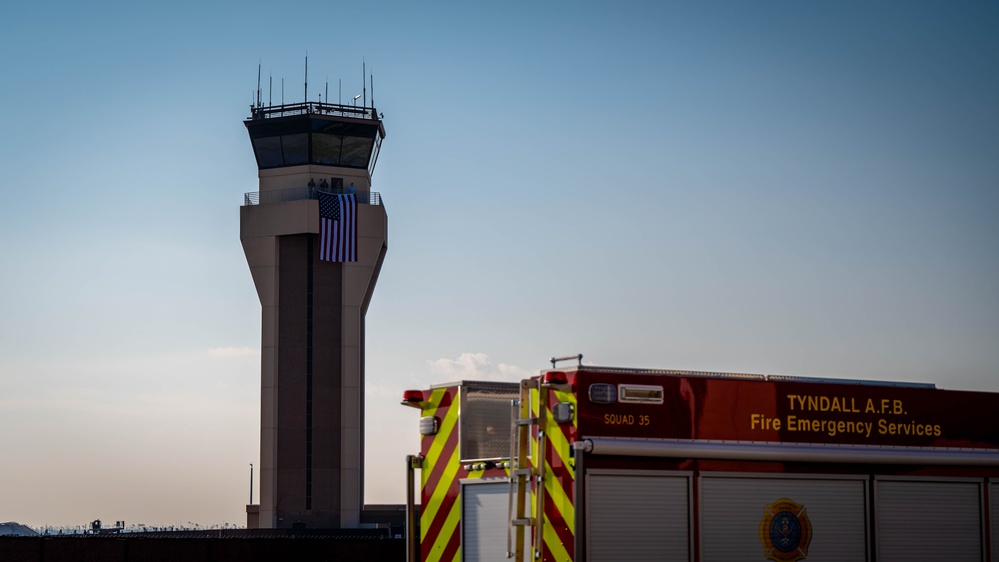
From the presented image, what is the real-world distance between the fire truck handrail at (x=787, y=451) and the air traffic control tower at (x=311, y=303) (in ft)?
197

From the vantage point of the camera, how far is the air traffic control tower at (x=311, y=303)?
72.4 meters

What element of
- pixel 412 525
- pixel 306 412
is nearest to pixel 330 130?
pixel 306 412

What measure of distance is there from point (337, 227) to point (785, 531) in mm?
61660

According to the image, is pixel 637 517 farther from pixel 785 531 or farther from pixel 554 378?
pixel 785 531

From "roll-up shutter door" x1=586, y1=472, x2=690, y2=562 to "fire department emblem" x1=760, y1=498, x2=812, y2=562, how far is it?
97cm

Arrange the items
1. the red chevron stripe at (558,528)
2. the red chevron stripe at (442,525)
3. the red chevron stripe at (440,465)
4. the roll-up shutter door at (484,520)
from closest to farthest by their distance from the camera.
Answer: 1. the red chevron stripe at (558,528)
2. the roll-up shutter door at (484,520)
3. the red chevron stripe at (442,525)
4. the red chevron stripe at (440,465)

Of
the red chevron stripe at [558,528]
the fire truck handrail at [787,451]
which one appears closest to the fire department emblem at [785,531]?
the fire truck handrail at [787,451]

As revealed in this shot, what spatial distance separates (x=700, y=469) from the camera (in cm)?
1316

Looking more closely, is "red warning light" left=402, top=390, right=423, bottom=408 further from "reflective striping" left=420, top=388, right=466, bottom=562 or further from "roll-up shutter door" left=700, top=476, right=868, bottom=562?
"roll-up shutter door" left=700, top=476, right=868, bottom=562

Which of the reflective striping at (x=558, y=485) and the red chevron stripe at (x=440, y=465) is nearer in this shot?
the reflective striping at (x=558, y=485)

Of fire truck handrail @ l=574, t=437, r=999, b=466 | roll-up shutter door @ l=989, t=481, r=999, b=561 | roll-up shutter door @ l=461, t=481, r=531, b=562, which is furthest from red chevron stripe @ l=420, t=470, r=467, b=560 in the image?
roll-up shutter door @ l=989, t=481, r=999, b=561

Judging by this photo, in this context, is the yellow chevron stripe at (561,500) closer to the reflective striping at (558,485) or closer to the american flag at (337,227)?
the reflective striping at (558,485)

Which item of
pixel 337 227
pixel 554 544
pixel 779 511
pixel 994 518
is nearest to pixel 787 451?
pixel 779 511

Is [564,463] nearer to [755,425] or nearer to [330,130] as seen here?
[755,425]
